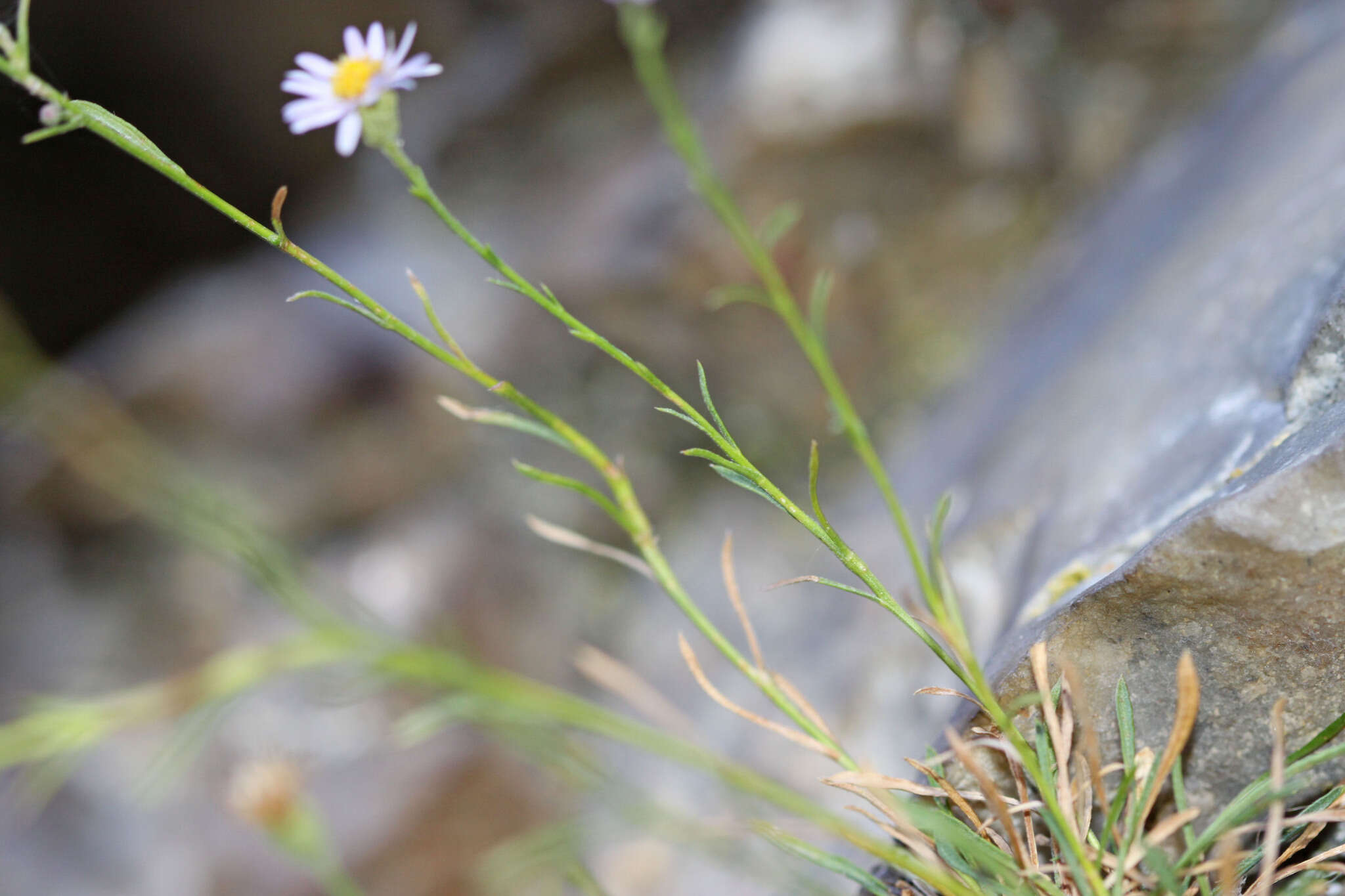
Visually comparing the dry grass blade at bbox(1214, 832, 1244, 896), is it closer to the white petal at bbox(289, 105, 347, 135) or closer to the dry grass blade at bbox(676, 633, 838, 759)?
the dry grass blade at bbox(676, 633, 838, 759)

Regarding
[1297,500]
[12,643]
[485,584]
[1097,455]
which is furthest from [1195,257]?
[12,643]

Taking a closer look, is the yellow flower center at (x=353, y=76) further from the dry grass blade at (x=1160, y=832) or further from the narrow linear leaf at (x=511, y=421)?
the dry grass blade at (x=1160, y=832)

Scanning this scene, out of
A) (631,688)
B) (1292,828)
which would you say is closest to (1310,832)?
(1292,828)

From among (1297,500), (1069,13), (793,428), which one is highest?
(1069,13)

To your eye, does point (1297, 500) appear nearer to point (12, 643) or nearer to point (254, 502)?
point (254, 502)

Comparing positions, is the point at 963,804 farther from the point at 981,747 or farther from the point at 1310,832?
the point at 1310,832

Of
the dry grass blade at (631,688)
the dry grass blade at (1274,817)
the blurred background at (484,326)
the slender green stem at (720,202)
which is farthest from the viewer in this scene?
the blurred background at (484,326)

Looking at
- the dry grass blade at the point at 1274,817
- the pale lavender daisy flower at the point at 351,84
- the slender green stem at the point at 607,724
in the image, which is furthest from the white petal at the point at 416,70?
the dry grass blade at the point at 1274,817
